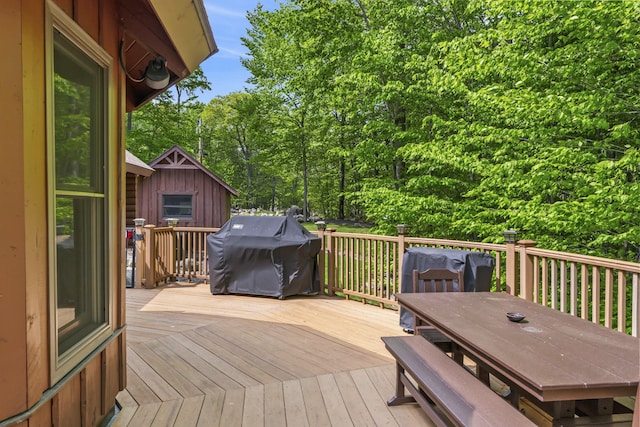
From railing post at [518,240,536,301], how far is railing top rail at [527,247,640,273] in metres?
0.06

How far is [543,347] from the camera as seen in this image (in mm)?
1884

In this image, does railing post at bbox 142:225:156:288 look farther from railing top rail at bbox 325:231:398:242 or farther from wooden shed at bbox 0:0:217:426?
wooden shed at bbox 0:0:217:426

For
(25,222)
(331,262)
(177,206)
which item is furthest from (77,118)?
(177,206)

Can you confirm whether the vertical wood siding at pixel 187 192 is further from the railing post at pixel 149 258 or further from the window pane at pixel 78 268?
the window pane at pixel 78 268

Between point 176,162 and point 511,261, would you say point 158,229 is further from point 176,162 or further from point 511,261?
point 511,261

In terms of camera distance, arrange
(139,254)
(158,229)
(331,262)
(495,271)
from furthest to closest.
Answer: (158,229)
(139,254)
(331,262)
(495,271)

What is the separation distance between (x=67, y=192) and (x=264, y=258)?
12.5 feet

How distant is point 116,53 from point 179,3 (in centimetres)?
64

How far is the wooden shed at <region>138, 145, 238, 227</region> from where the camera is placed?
1075 cm

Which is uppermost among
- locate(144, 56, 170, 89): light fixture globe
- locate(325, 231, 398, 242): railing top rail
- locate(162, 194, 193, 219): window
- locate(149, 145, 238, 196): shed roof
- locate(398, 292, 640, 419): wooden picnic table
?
locate(149, 145, 238, 196): shed roof

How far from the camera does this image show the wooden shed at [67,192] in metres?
1.36

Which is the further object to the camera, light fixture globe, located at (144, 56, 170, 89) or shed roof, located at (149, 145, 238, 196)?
shed roof, located at (149, 145, 238, 196)

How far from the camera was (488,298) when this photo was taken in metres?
2.90

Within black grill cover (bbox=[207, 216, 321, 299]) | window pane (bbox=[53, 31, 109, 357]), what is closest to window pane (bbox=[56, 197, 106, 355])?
window pane (bbox=[53, 31, 109, 357])
